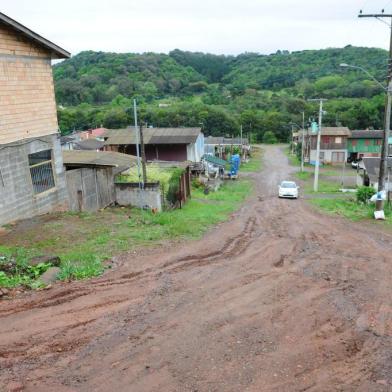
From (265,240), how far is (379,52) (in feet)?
365

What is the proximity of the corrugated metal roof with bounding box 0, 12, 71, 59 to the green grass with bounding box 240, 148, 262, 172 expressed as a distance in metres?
40.5

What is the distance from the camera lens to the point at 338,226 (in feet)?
55.9

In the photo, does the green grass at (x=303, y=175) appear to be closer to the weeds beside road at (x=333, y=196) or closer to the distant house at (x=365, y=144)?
the weeds beside road at (x=333, y=196)

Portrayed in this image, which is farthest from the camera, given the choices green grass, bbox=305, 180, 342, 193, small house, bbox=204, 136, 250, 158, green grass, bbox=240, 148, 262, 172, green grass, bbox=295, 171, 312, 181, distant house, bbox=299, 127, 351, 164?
small house, bbox=204, 136, 250, 158

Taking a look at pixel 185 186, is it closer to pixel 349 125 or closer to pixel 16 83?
pixel 16 83

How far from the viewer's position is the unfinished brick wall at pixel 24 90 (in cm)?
1277

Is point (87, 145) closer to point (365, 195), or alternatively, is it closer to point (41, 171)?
point (365, 195)

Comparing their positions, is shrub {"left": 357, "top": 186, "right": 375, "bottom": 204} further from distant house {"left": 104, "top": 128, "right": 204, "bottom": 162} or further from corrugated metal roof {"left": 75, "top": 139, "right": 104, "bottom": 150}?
corrugated metal roof {"left": 75, "top": 139, "right": 104, "bottom": 150}

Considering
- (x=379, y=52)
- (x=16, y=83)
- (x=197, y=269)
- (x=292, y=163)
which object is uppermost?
(x=379, y=52)

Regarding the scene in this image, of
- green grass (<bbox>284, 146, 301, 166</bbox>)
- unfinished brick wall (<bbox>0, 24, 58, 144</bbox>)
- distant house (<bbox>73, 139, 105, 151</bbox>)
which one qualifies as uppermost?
unfinished brick wall (<bbox>0, 24, 58, 144</bbox>)

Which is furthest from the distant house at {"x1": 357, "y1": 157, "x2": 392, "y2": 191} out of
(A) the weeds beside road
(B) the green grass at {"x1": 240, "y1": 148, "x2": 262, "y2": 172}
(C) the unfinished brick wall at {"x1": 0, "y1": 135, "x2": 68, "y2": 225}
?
(C) the unfinished brick wall at {"x1": 0, "y1": 135, "x2": 68, "y2": 225}

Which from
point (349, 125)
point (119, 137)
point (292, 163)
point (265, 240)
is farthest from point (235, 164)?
point (349, 125)

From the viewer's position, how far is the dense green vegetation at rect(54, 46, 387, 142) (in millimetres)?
87625

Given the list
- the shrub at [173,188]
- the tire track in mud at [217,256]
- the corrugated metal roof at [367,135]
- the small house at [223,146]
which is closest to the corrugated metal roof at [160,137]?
the shrub at [173,188]
